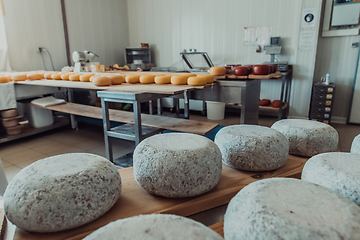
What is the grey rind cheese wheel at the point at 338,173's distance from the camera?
516 millimetres

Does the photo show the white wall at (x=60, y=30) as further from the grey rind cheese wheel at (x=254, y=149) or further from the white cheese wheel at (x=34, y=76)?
the grey rind cheese wheel at (x=254, y=149)

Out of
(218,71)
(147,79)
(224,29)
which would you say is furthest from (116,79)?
(224,29)

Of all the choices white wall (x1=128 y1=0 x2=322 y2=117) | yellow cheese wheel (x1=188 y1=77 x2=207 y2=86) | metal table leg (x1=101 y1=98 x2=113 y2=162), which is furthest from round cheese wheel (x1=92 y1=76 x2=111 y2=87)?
white wall (x1=128 y1=0 x2=322 y2=117)

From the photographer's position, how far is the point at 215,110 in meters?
Answer: 4.38

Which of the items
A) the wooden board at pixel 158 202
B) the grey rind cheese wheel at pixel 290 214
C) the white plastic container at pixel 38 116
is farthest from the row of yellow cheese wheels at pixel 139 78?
the grey rind cheese wheel at pixel 290 214

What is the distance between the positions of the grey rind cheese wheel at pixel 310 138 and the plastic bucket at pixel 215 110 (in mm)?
3468

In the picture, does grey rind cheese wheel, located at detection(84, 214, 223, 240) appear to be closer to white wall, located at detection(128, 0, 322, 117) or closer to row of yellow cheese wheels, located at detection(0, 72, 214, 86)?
row of yellow cheese wheels, located at detection(0, 72, 214, 86)

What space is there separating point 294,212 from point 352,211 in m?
0.10

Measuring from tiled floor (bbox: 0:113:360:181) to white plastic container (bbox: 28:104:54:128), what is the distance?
19cm

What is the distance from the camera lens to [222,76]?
86.5 inches

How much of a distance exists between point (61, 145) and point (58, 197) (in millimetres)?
2941

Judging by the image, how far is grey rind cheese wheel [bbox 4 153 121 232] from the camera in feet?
1.63

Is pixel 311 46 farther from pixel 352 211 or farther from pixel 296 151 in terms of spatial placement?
pixel 352 211

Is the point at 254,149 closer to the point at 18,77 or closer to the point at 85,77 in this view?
the point at 85,77
